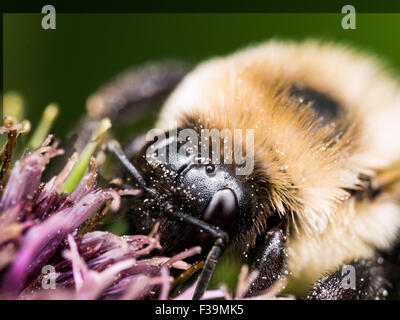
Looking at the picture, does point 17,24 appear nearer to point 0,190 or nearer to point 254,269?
point 0,190

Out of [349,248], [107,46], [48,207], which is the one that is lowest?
[349,248]

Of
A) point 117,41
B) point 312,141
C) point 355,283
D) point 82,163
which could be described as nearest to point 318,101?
point 312,141

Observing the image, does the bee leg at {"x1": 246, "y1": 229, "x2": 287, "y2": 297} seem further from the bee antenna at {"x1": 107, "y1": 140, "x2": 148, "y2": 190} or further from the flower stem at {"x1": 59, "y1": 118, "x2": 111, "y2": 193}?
the flower stem at {"x1": 59, "y1": 118, "x2": 111, "y2": 193}

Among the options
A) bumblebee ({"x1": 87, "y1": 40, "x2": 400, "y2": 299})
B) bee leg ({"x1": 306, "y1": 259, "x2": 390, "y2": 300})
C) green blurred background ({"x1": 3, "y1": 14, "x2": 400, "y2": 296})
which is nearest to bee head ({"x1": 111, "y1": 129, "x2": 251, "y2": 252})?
bumblebee ({"x1": 87, "y1": 40, "x2": 400, "y2": 299})

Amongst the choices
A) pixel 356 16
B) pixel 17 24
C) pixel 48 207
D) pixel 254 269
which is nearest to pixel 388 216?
pixel 254 269

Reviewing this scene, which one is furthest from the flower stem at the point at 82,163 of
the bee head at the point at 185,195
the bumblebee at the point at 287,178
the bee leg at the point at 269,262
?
the bee leg at the point at 269,262

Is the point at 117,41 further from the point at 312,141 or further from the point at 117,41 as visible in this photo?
the point at 312,141
